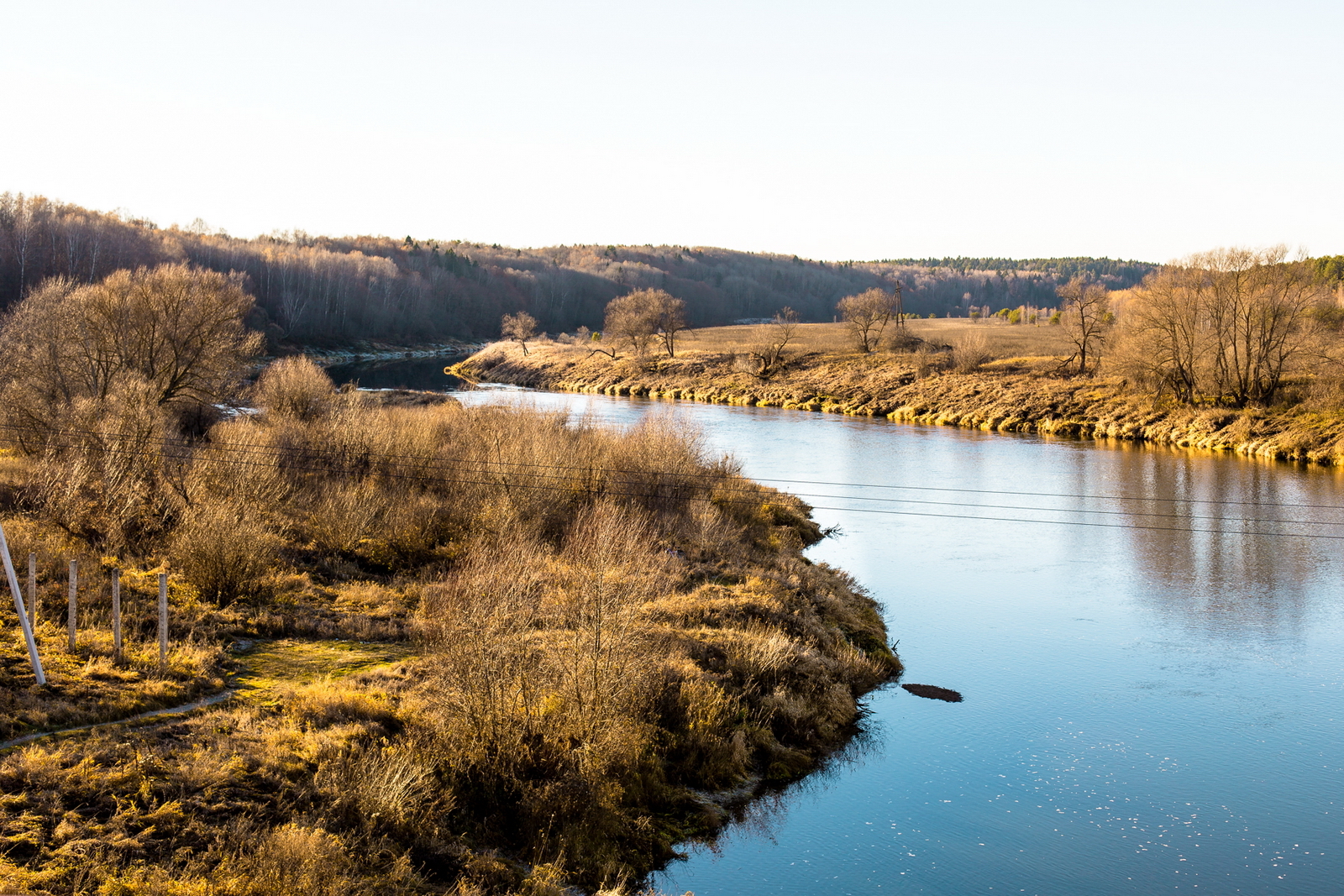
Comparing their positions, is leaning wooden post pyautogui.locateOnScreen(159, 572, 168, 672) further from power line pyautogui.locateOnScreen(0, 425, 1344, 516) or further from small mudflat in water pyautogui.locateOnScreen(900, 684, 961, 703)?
power line pyautogui.locateOnScreen(0, 425, 1344, 516)

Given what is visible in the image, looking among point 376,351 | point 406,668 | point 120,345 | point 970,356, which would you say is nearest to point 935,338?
point 970,356

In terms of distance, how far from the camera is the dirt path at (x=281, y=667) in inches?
455

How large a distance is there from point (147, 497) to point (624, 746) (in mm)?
14614

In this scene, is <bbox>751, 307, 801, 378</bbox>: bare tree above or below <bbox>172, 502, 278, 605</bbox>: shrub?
above

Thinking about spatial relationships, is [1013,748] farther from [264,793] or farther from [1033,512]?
[1033,512]

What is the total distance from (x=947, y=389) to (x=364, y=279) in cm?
9805

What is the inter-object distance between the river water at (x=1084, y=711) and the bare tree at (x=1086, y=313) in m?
28.5

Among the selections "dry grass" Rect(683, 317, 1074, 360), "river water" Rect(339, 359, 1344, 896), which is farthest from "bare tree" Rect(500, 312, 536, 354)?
"river water" Rect(339, 359, 1344, 896)

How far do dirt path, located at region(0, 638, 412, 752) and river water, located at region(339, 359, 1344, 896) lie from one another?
19.0 ft

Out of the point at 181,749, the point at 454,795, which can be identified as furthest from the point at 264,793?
the point at 454,795

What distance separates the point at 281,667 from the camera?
14.0 metres

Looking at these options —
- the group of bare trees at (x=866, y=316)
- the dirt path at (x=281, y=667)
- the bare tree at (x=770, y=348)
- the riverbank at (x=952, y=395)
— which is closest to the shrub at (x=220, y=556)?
the dirt path at (x=281, y=667)

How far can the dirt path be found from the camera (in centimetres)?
1155

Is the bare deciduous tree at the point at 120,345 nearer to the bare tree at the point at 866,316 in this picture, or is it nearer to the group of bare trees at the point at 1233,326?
the group of bare trees at the point at 1233,326
